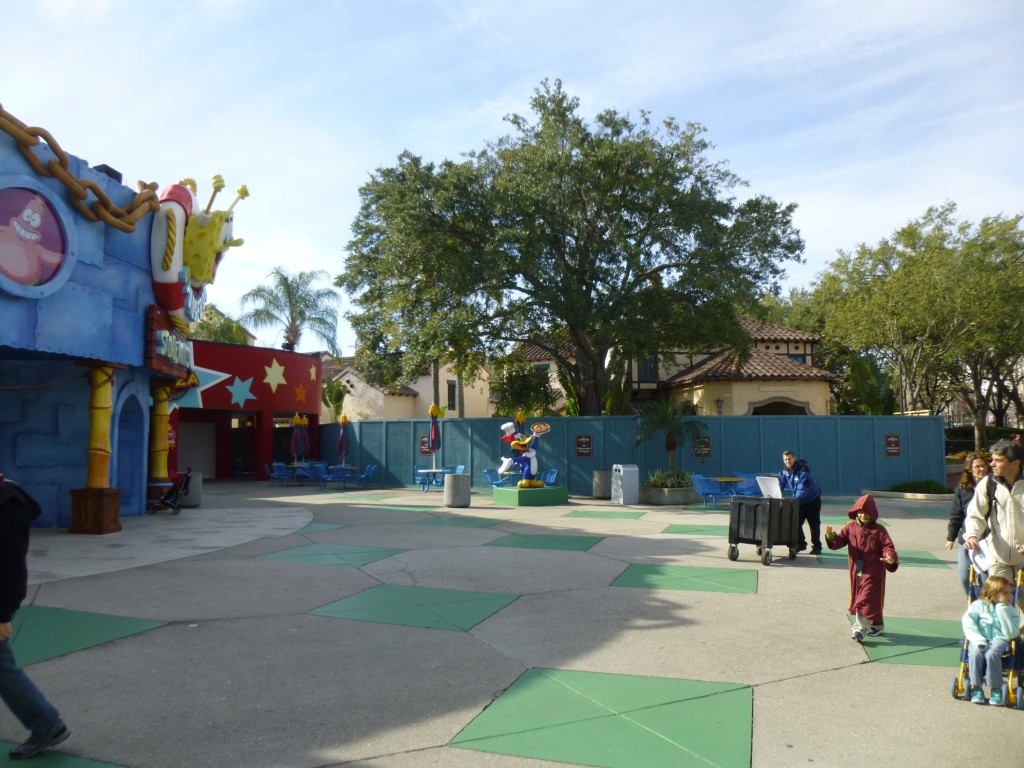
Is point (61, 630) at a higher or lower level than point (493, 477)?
lower

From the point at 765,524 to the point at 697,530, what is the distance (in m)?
4.10

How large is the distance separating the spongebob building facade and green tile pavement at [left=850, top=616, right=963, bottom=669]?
1163cm

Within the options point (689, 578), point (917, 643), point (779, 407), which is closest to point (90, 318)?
point (689, 578)

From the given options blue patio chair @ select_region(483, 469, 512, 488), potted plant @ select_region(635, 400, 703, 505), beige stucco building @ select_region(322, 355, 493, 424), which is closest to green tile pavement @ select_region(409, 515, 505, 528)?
potted plant @ select_region(635, 400, 703, 505)

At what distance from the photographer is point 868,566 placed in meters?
7.01

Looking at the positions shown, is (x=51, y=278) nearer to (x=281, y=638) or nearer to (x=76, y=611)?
(x=76, y=611)

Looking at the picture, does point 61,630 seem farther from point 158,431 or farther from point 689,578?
point 158,431

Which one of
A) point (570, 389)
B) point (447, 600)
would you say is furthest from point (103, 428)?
point (570, 389)

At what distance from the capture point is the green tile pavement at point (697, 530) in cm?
1451

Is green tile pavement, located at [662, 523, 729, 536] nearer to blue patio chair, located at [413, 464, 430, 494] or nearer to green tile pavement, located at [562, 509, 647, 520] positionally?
green tile pavement, located at [562, 509, 647, 520]

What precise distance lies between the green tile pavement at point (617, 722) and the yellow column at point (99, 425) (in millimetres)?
10835

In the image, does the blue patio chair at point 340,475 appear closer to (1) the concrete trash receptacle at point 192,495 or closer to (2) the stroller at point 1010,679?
(1) the concrete trash receptacle at point 192,495

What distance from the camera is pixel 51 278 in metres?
12.0

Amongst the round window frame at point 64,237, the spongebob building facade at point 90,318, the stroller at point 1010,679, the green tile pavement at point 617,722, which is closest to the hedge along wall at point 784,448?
the spongebob building facade at point 90,318
